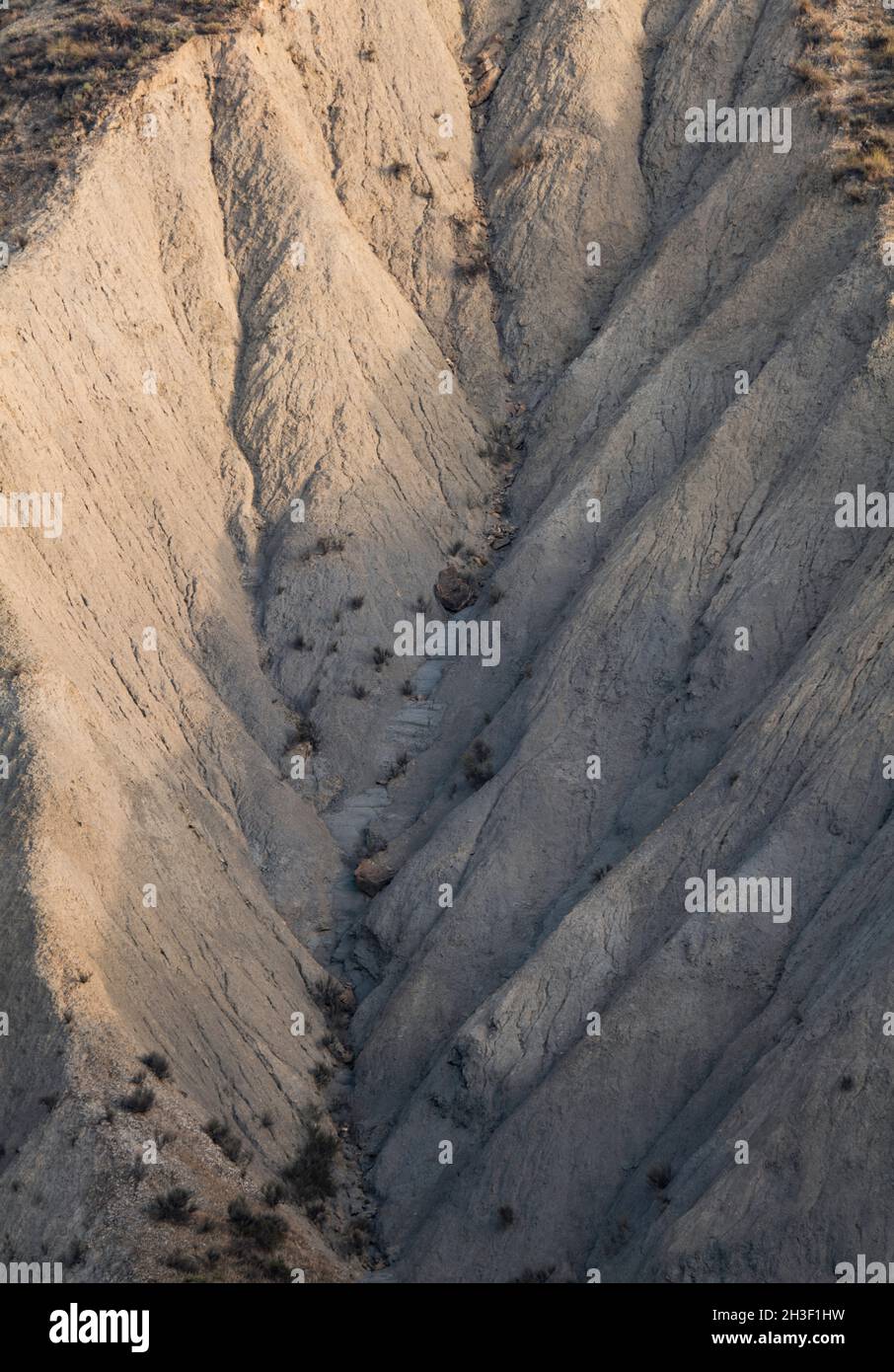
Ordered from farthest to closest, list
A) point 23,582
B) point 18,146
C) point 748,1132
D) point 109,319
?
1. point 18,146
2. point 109,319
3. point 23,582
4. point 748,1132

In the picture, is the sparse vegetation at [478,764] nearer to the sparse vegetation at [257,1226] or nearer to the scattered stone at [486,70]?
the sparse vegetation at [257,1226]

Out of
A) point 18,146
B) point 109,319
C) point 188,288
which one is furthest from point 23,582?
point 18,146

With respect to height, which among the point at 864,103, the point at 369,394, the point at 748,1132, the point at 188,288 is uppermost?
the point at 864,103

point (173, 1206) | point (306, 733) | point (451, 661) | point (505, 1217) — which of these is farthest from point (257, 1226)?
point (451, 661)

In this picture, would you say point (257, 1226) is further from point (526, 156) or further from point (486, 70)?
point (486, 70)

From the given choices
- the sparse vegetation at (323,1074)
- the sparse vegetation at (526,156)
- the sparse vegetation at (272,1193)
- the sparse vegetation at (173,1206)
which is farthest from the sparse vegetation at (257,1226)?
the sparse vegetation at (526,156)

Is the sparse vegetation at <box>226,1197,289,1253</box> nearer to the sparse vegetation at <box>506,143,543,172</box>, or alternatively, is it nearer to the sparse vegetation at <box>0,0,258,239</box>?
the sparse vegetation at <box>0,0,258,239</box>

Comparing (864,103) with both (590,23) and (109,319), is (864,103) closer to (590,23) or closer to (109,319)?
(590,23)

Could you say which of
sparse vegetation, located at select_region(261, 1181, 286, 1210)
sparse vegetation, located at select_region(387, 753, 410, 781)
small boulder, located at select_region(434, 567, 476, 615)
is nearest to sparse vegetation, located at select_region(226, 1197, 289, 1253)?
sparse vegetation, located at select_region(261, 1181, 286, 1210)
